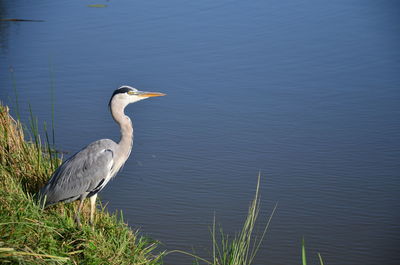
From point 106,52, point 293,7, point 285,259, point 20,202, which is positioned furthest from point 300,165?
point 293,7

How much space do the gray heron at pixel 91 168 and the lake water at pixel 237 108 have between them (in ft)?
2.43

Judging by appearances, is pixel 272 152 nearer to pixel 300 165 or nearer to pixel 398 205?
pixel 300 165

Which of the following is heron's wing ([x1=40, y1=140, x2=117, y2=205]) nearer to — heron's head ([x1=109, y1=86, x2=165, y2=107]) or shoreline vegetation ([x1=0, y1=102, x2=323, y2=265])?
shoreline vegetation ([x1=0, y1=102, x2=323, y2=265])

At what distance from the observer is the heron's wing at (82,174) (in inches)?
206

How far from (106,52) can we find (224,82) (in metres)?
2.20

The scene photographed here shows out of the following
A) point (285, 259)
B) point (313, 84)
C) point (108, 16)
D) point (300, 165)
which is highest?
point (108, 16)

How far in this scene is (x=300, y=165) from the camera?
707 centimetres

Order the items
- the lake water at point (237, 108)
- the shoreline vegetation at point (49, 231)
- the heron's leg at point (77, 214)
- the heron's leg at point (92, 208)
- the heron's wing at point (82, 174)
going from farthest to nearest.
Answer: the lake water at point (237, 108) → the heron's wing at point (82, 174) → the heron's leg at point (92, 208) → the heron's leg at point (77, 214) → the shoreline vegetation at point (49, 231)

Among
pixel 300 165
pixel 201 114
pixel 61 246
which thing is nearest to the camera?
pixel 61 246

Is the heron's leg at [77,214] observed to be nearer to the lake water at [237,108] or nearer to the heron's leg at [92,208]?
the heron's leg at [92,208]

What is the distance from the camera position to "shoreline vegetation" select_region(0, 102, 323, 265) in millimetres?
3924

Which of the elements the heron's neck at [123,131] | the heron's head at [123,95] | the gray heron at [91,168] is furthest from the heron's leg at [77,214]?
the heron's head at [123,95]

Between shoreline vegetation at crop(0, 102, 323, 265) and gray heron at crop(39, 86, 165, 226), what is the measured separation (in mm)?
142

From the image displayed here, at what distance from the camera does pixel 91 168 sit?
18.1ft
